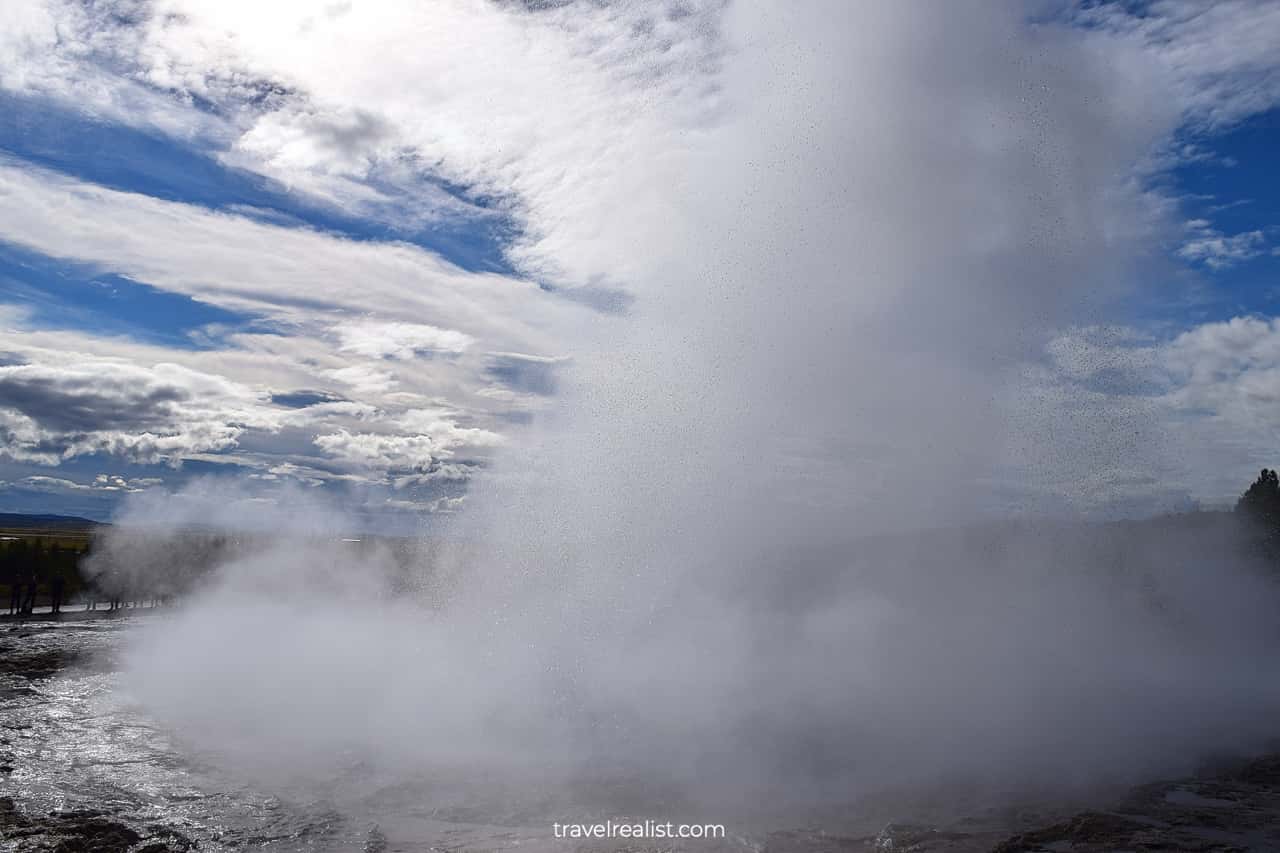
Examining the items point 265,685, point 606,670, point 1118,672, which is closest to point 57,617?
point 265,685

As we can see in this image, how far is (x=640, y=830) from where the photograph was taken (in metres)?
12.0

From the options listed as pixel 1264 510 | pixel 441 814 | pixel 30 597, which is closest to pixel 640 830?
pixel 441 814

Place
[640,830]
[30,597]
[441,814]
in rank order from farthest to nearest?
[30,597] < [441,814] < [640,830]

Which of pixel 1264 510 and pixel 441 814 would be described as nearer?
pixel 441 814

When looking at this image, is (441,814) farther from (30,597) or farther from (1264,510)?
(1264,510)

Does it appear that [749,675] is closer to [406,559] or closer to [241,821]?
[241,821]

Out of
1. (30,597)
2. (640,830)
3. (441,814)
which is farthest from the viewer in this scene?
(30,597)

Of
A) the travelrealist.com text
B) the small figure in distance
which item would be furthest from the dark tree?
the small figure in distance

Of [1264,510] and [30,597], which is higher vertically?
[1264,510]

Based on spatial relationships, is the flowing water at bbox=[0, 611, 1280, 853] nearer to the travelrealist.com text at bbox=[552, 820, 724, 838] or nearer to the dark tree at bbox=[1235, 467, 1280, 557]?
the travelrealist.com text at bbox=[552, 820, 724, 838]

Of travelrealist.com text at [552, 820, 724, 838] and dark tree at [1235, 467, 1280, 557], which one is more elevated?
dark tree at [1235, 467, 1280, 557]

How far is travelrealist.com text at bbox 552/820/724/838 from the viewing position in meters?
11.9

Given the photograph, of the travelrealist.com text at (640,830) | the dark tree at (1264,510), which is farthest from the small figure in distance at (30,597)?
the dark tree at (1264,510)

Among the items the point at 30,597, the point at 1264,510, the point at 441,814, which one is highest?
the point at 1264,510
